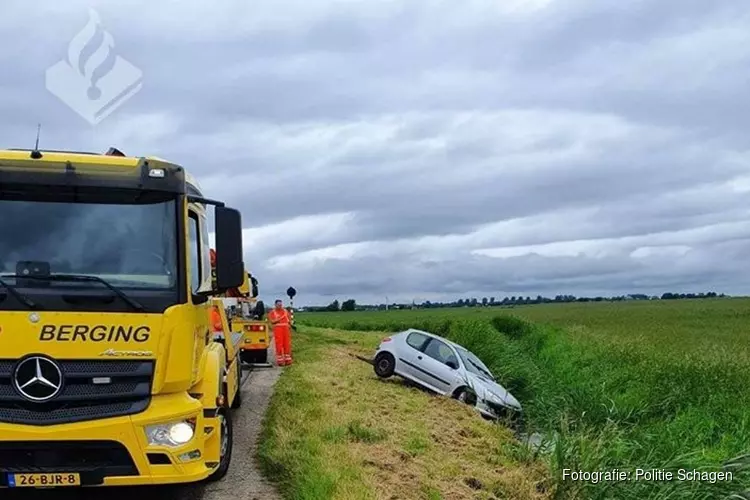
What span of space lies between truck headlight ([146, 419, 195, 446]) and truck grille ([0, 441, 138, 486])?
215mm

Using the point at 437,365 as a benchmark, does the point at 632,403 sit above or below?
below

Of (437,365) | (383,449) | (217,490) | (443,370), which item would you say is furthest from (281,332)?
(217,490)

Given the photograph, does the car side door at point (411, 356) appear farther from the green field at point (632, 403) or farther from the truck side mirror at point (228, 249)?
the truck side mirror at point (228, 249)

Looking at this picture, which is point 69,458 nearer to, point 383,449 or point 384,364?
point 383,449

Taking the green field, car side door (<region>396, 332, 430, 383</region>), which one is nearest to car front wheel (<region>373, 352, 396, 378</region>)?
car side door (<region>396, 332, 430, 383</region>)

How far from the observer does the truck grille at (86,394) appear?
5230 millimetres

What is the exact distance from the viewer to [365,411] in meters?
11.4

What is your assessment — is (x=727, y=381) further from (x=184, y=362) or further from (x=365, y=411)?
(x=184, y=362)

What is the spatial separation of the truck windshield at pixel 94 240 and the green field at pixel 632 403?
478cm

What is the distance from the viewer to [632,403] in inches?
567

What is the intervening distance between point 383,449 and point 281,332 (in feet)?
31.2

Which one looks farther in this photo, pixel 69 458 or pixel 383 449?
pixel 383 449

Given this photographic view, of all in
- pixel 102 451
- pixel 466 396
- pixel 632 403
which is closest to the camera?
pixel 102 451

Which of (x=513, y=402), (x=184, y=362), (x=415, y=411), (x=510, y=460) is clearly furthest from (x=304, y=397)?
(x=184, y=362)
